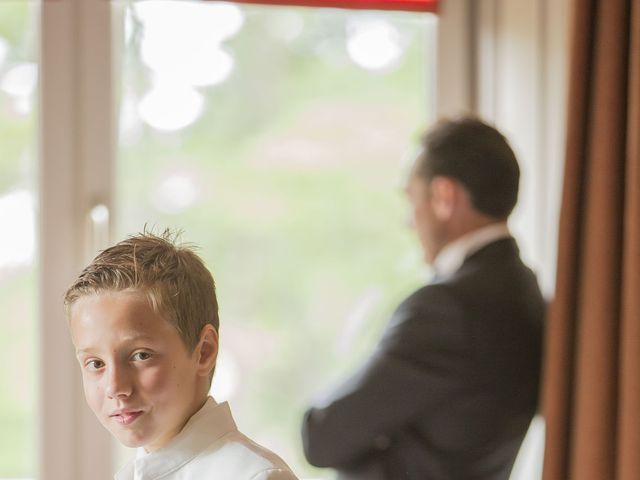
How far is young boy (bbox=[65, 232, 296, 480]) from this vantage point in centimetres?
100

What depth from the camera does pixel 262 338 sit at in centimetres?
233

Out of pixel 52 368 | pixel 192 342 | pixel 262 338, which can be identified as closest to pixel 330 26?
pixel 262 338

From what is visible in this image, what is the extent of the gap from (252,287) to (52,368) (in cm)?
53

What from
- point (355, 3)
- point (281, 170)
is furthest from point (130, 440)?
point (355, 3)

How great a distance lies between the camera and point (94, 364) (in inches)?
40.5

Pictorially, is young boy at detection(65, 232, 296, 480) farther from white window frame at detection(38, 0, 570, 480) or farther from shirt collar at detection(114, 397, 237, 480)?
white window frame at detection(38, 0, 570, 480)

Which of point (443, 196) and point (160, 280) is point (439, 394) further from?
point (160, 280)

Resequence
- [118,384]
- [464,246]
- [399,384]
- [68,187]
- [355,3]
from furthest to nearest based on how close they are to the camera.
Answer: [355,3] < [68,187] < [464,246] < [399,384] < [118,384]

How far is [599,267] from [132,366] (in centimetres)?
82

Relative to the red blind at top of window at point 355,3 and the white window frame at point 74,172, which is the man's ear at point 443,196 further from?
the red blind at top of window at point 355,3

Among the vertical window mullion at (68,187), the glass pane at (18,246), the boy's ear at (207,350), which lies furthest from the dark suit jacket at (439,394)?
the glass pane at (18,246)

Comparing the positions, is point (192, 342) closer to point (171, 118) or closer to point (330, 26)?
point (171, 118)

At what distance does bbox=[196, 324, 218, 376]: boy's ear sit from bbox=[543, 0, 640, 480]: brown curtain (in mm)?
691

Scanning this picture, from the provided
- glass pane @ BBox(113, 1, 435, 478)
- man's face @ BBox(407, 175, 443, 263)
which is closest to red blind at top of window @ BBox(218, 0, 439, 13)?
glass pane @ BBox(113, 1, 435, 478)
